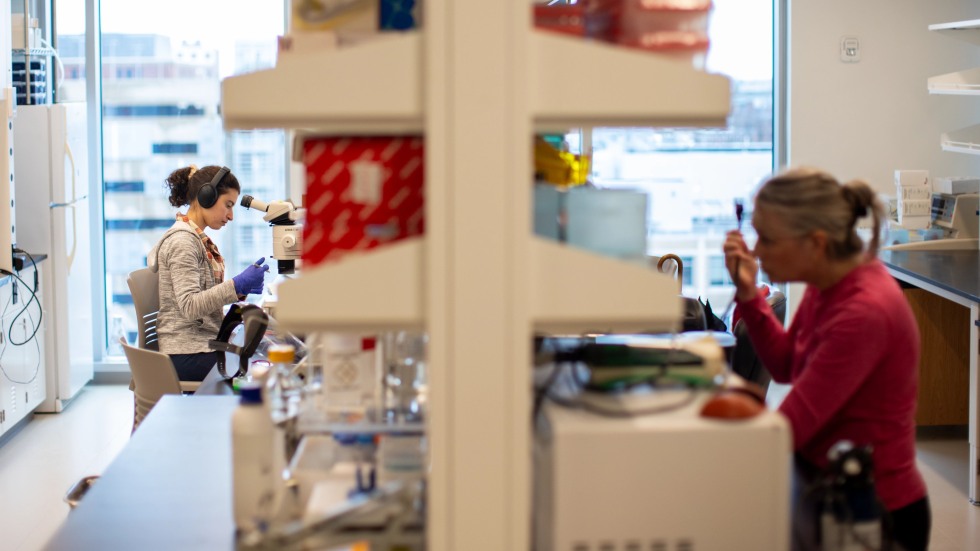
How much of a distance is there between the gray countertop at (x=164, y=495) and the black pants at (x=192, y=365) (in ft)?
5.01

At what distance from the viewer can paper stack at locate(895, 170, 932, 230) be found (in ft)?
17.8

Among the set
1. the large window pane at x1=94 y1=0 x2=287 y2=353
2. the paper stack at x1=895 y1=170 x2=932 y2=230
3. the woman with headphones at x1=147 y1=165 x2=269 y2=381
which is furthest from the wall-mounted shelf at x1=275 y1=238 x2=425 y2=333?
the large window pane at x1=94 y1=0 x2=287 y2=353

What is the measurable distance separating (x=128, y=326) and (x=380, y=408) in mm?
4800

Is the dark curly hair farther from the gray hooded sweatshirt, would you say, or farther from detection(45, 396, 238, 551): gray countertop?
detection(45, 396, 238, 551): gray countertop

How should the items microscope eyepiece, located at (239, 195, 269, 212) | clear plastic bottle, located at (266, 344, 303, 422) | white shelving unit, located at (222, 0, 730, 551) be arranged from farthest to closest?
microscope eyepiece, located at (239, 195, 269, 212) < clear plastic bottle, located at (266, 344, 303, 422) < white shelving unit, located at (222, 0, 730, 551)

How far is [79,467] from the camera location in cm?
479

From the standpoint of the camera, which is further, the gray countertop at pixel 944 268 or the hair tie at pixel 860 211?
the gray countertop at pixel 944 268

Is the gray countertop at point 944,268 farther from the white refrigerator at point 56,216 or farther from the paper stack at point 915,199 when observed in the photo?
the white refrigerator at point 56,216

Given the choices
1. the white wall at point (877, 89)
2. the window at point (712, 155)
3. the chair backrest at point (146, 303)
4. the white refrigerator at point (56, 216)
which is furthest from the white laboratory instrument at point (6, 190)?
the white wall at point (877, 89)

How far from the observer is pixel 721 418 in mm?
1555

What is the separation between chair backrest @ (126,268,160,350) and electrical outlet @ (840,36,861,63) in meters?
3.75

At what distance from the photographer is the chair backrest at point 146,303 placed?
4.33 m

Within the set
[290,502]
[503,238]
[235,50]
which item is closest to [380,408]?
[290,502]

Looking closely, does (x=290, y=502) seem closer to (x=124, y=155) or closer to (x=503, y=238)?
(x=503, y=238)
